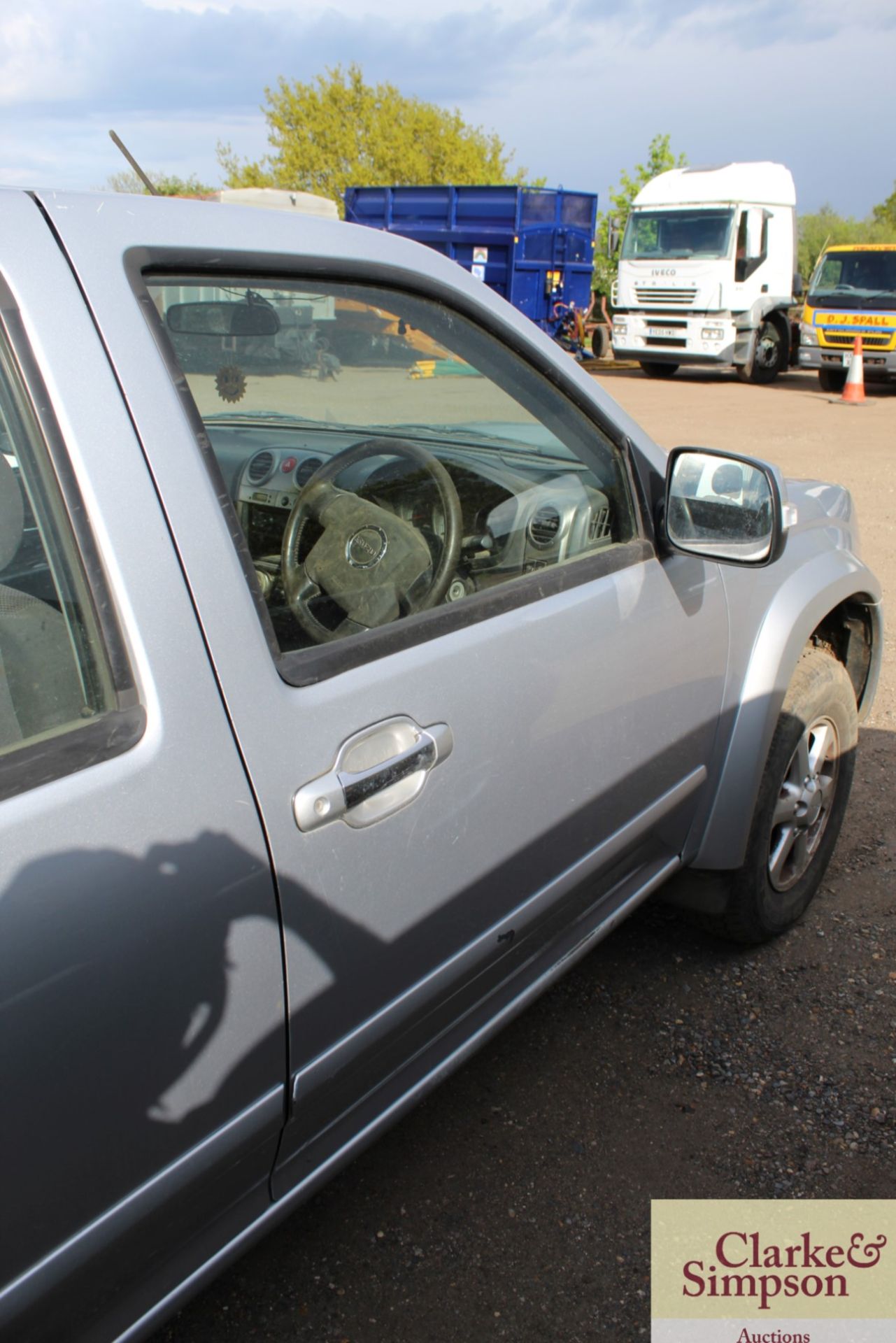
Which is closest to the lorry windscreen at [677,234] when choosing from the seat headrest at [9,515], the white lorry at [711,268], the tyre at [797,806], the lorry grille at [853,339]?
the white lorry at [711,268]

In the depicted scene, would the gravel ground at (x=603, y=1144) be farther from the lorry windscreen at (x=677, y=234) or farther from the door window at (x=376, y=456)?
the lorry windscreen at (x=677, y=234)

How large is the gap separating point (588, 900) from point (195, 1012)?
104 centimetres

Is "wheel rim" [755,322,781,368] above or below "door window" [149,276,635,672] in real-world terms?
below

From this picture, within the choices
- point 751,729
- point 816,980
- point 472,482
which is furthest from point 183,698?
point 816,980

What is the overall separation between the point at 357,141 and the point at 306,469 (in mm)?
36743

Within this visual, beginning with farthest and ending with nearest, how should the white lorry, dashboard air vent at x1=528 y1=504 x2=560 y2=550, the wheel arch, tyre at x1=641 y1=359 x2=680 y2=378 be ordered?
tyre at x1=641 y1=359 x2=680 y2=378, the white lorry, the wheel arch, dashboard air vent at x1=528 y1=504 x2=560 y2=550

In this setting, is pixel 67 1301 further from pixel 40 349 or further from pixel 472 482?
pixel 472 482

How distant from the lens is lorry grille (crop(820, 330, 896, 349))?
640 inches

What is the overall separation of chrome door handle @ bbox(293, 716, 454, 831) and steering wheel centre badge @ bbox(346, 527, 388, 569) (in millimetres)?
412

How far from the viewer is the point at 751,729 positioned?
8.00ft

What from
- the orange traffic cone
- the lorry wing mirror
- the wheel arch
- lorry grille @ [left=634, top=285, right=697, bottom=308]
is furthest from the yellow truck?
the wheel arch

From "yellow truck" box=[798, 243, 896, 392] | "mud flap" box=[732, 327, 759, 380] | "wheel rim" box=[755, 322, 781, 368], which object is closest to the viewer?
"yellow truck" box=[798, 243, 896, 392]

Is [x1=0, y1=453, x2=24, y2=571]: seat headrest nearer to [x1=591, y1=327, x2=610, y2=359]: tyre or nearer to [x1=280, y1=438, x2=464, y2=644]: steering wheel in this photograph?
[x1=280, y1=438, x2=464, y2=644]: steering wheel

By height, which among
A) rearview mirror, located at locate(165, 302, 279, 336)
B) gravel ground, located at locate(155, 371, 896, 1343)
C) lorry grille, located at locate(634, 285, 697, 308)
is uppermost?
lorry grille, located at locate(634, 285, 697, 308)
